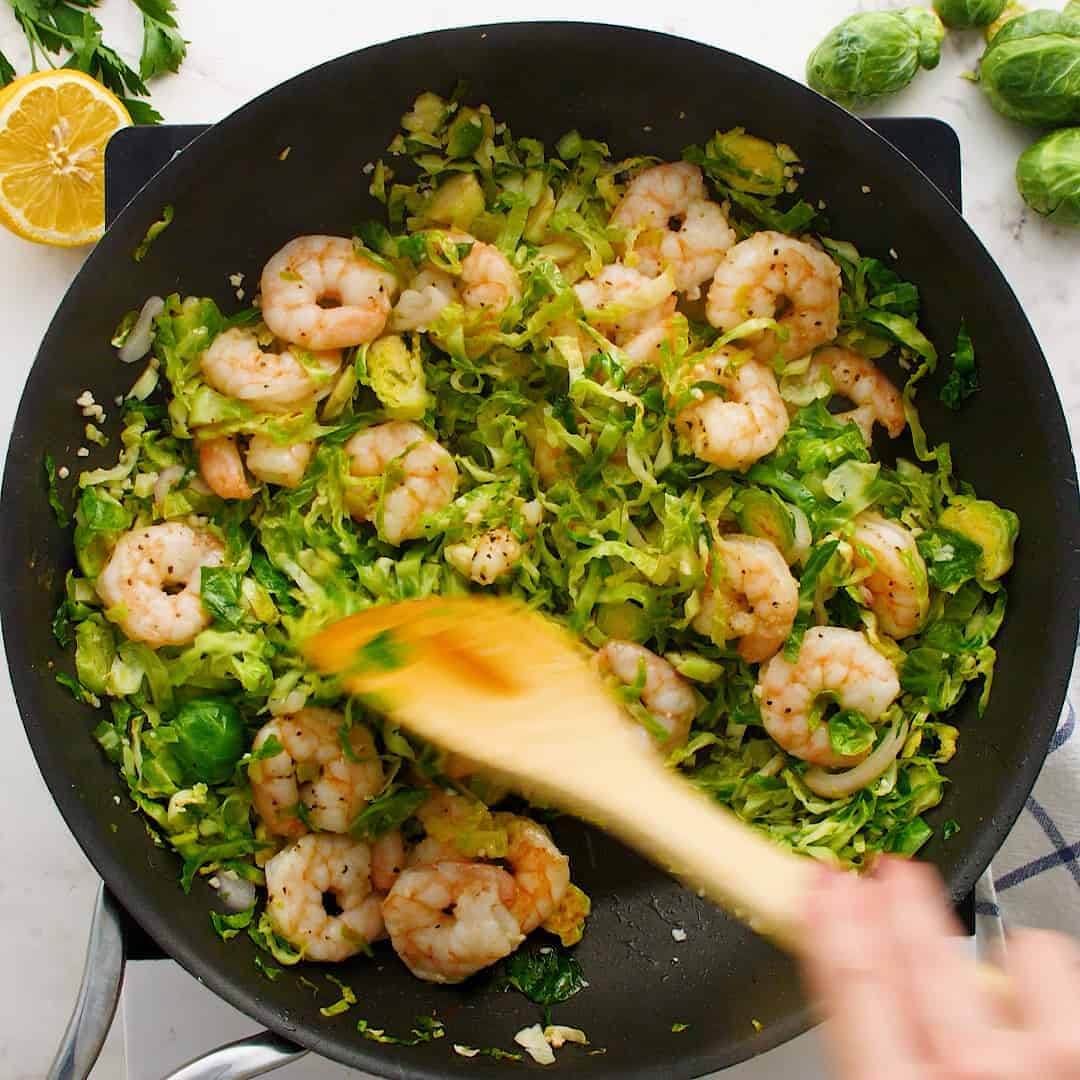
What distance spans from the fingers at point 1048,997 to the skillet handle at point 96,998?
1.60 m

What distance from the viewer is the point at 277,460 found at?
8.33 ft

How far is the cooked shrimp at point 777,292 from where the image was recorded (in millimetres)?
2518

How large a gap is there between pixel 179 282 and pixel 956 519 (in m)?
1.67

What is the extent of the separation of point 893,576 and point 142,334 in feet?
5.24

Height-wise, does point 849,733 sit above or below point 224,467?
below

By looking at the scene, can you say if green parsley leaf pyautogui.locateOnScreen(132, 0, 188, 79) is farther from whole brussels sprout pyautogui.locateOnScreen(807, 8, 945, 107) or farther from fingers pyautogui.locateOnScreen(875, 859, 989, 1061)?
fingers pyautogui.locateOnScreen(875, 859, 989, 1061)

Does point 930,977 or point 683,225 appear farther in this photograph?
point 683,225

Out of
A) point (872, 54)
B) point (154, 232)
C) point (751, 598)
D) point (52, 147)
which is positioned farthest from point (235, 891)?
point (872, 54)

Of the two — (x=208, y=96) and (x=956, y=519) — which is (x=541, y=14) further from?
(x=956, y=519)

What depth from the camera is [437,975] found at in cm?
250

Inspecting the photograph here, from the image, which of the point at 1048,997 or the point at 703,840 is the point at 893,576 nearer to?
the point at 703,840

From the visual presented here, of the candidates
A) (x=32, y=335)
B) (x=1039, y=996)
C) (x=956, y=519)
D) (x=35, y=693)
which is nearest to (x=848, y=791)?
(x=956, y=519)

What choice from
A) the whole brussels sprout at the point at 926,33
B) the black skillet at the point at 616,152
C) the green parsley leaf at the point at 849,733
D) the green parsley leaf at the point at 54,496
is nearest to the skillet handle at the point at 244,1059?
the black skillet at the point at 616,152

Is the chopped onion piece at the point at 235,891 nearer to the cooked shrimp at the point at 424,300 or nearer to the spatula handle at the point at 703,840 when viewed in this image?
the spatula handle at the point at 703,840
